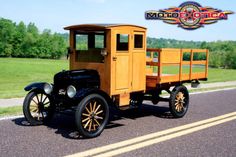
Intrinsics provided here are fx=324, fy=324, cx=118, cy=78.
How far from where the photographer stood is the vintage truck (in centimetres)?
674

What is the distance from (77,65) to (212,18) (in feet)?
103

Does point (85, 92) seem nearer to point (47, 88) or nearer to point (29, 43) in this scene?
point (47, 88)

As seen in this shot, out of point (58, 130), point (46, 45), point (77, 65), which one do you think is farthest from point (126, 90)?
point (46, 45)

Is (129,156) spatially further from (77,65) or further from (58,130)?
(77,65)

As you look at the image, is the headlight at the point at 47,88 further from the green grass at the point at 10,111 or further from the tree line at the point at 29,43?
the tree line at the point at 29,43

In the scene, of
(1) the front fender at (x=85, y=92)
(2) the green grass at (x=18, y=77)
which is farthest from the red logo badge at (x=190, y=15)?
(1) the front fender at (x=85, y=92)

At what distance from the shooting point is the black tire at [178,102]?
348 inches

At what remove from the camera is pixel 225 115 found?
9336 millimetres

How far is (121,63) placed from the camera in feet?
24.5

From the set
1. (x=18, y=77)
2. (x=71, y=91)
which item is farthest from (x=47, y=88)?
(x=18, y=77)

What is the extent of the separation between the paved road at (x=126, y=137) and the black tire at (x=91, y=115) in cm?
18

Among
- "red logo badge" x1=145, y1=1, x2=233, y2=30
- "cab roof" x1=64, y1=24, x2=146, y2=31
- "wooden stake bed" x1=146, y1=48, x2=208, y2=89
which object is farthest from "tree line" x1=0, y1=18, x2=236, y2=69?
"cab roof" x1=64, y1=24, x2=146, y2=31

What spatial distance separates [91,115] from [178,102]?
132 inches

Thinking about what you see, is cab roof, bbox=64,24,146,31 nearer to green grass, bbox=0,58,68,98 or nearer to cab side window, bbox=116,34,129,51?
cab side window, bbox=116,34,129,51
